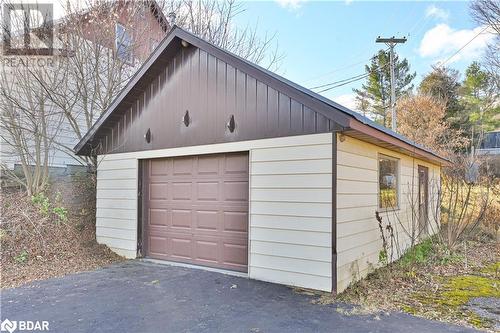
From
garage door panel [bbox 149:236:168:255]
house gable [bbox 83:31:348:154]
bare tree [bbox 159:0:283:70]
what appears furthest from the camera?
bare tree [bbox 159:0:283:70]

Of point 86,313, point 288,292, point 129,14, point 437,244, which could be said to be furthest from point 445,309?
point 129,14

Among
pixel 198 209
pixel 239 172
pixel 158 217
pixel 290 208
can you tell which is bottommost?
pixel 158 217

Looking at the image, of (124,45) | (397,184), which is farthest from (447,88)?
(124,45)

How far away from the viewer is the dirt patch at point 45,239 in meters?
6.12

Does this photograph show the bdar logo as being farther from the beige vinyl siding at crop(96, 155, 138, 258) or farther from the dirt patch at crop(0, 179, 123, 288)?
the beige vinyl siding at crop(96, 155, 138, 258)

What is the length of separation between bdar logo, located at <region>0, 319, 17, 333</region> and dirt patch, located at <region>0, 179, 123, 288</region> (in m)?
1.60

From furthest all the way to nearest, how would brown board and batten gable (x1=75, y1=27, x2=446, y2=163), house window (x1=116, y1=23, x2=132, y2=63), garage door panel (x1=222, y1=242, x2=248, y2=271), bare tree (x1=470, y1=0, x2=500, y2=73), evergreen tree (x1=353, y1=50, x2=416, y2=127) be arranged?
evergreen tree (x1=353, y1=50, x2=416, y2=127)
bare tree (x1=470, y1=0, x2=500, y2=73)
house window (x1=116, y1=23, x2=132, y2=63)
garage door panel (x1=222, y1=242, x2=248, y2=271)
brown board and batten gable (x1=75, y1=27, x2=446, y2=163)

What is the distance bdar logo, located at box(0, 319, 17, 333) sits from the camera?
12.5ft

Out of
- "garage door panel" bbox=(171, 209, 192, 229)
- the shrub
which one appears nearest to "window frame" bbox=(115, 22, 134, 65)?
the shrub

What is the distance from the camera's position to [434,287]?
17.5ft

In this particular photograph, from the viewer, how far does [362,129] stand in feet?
16.2

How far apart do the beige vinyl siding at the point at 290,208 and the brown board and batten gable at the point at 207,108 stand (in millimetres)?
229

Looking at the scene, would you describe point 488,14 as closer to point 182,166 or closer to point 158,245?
point 182,166

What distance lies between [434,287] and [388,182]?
7.43ft
